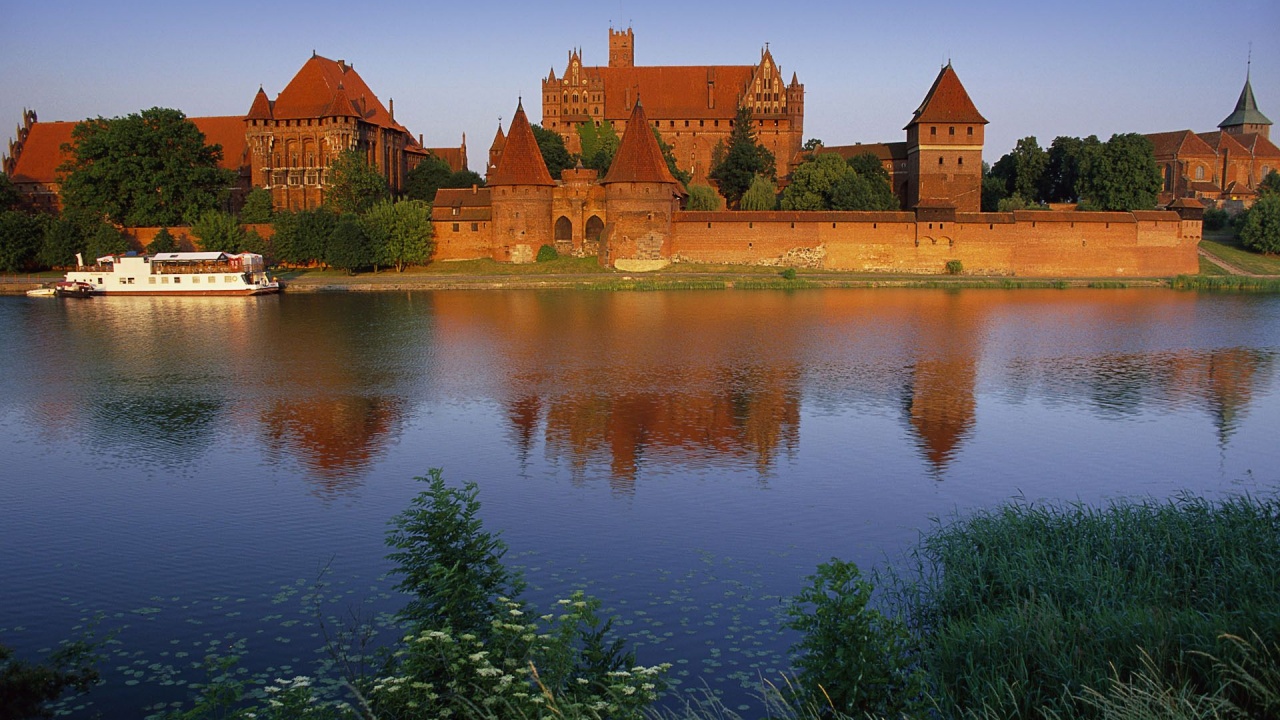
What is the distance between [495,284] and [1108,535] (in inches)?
1106

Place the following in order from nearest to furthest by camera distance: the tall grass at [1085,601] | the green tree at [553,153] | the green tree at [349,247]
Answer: the tall grass at [1085,601], the green tree at [349,247], the green tree at [553,153]

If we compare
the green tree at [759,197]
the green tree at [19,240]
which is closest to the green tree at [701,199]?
the green tree at [759,197]

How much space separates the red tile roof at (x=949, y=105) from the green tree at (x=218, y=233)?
2719cm

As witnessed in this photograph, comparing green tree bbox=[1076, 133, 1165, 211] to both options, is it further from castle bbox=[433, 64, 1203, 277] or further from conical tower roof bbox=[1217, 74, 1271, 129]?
conical tower roof bbox=[1217, 74, 1271, 129]

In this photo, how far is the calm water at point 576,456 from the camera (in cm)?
648

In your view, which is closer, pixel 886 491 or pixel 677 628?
pixel 677 628

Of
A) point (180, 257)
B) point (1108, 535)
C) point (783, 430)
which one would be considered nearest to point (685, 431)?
point (783, 430)

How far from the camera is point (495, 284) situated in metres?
33.5

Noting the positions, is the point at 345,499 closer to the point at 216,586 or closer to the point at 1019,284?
the point at 216,586

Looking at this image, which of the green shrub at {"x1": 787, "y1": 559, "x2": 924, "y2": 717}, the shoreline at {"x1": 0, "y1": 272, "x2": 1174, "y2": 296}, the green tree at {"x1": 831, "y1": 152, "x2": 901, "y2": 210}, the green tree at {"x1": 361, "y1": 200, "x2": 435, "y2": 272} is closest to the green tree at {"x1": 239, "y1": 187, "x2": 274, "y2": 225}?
the green tree at {"x1": 361, "y1": 200, "x2": 435, "y2": 272}

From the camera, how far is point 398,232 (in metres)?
36.0

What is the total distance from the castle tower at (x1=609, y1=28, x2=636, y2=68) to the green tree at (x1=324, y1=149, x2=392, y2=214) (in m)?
22.3

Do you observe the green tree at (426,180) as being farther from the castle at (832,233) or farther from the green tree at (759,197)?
the green tree at (759,197)

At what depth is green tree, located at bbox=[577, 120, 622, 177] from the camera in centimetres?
4678
